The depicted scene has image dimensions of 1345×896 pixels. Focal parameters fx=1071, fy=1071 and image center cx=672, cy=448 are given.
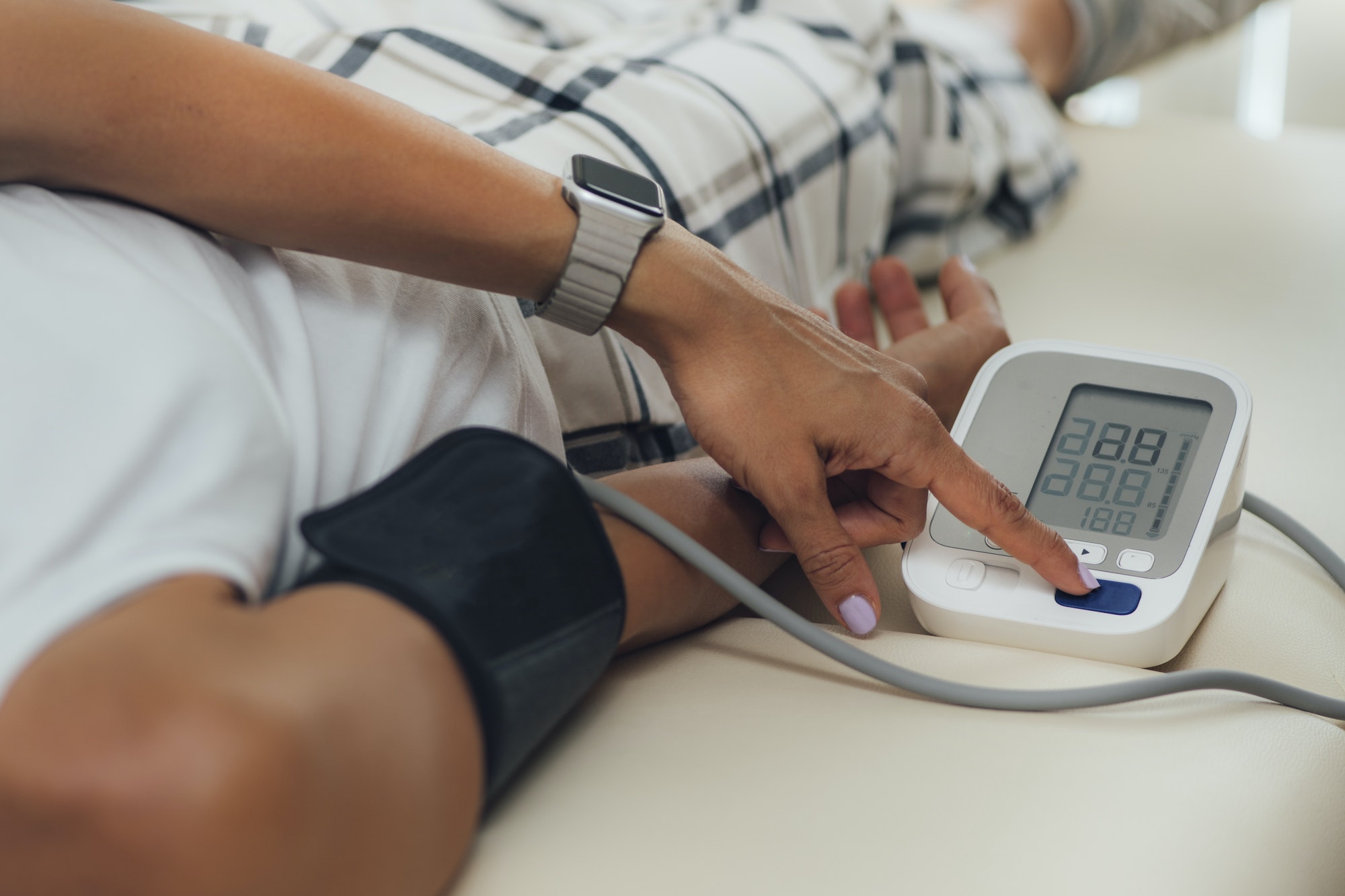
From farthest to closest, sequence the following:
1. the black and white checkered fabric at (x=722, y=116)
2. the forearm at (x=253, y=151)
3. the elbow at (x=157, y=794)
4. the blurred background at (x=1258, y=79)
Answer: the blurred background at (x=1258, y=79), the black and white checkered fabric at (x=722, y=116), the forearm at (x=253, y=151), the elbow at (x=157, y=794)

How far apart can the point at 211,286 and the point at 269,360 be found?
4 centimetres

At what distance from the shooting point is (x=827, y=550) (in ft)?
1.85

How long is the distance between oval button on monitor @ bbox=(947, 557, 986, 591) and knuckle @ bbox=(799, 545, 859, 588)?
6cm

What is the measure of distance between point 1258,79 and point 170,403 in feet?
6.11

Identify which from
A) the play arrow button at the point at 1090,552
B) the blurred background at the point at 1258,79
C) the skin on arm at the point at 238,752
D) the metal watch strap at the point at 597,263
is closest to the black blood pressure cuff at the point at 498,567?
the skin on arm at the point at 238,752

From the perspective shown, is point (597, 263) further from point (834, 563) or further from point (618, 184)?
point (834, 563)

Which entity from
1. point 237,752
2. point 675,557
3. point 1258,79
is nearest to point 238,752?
point 237,752

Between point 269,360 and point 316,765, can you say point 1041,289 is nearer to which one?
point 269,360

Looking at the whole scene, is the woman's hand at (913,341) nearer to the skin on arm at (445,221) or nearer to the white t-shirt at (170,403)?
the skin on arm at (445,221)

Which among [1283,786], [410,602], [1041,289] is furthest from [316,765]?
[1041,289]

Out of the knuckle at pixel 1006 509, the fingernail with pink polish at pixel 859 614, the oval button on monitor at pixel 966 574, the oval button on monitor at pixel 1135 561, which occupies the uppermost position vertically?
the knuckle at pixel 1006 509

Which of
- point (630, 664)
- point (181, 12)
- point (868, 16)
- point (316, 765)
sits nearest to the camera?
point (316, 765)

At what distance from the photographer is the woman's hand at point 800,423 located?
56cm

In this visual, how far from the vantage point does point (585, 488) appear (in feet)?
1.67
